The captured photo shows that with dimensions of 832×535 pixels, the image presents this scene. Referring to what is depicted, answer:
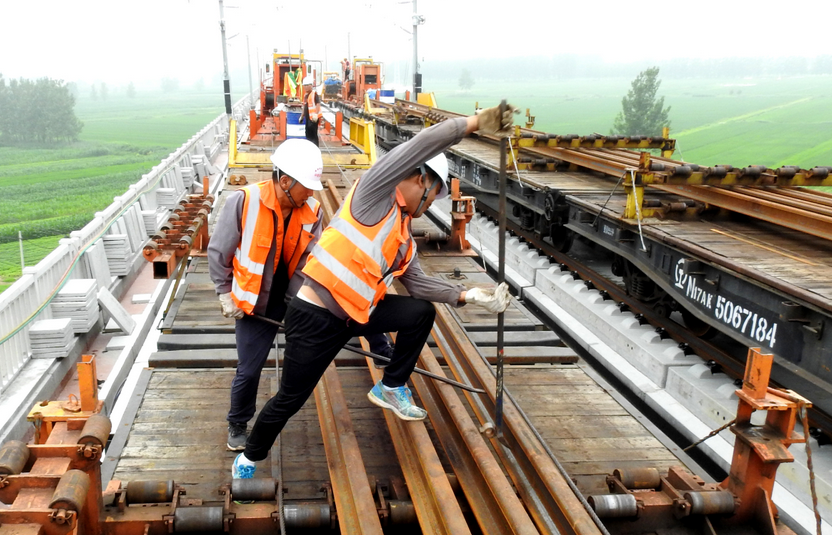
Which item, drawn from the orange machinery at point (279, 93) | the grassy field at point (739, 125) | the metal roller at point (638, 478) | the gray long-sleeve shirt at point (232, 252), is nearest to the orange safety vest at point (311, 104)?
the orange machinery at point (279, 93)

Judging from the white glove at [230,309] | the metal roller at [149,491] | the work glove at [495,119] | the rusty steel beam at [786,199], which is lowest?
the metal roller at [149,491]

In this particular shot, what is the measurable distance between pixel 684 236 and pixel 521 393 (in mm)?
2935

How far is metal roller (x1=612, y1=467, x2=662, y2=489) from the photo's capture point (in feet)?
12.4

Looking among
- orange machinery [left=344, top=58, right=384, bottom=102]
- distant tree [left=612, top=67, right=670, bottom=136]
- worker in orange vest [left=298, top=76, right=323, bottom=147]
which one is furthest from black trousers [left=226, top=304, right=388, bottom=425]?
distant tree [left=612, top=67, right=670, bottom=136]

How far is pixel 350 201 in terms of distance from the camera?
324cm

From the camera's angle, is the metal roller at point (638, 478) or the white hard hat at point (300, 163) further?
the metal roller at point (638, 478)

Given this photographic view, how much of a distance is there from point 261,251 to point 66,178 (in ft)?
173

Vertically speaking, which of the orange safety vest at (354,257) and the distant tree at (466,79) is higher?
the distant tree at (466,79)

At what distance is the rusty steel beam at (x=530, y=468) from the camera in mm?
3092

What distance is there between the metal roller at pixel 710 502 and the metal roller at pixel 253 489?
2.16 meters

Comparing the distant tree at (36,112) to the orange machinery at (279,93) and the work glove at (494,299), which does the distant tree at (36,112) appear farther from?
the work glove at (494,299)

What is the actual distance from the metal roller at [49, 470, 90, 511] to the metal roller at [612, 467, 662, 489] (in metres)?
2.71

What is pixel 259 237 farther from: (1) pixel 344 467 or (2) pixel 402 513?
(2) pixel 402 513

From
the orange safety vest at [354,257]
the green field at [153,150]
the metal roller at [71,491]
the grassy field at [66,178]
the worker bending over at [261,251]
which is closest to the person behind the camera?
the metal roller at [71,491]
